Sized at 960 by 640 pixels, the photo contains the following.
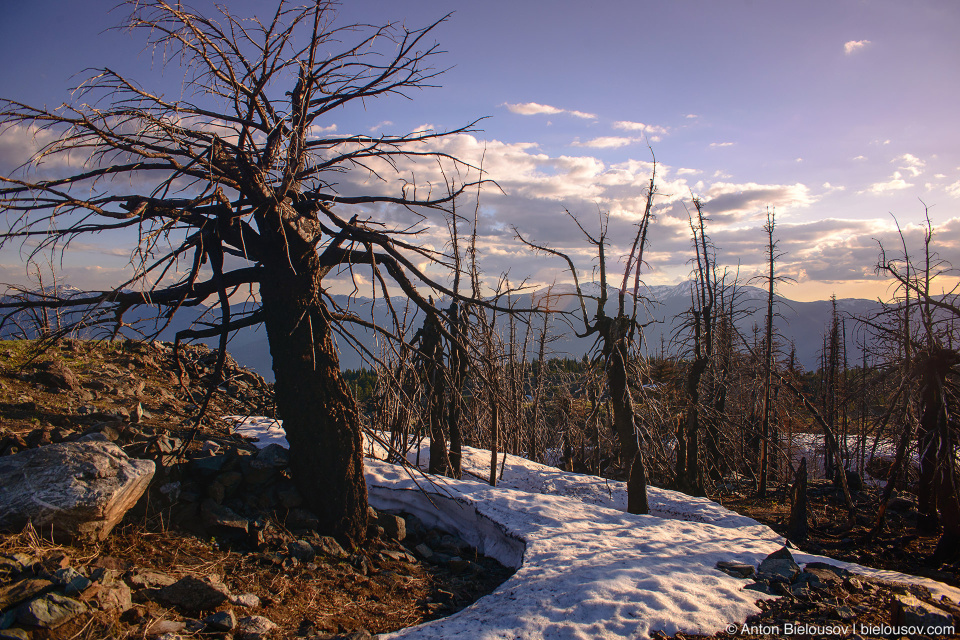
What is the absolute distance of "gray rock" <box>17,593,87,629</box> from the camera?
2.81 meters

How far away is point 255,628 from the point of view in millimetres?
3508

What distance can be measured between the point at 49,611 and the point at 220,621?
979 millimetres

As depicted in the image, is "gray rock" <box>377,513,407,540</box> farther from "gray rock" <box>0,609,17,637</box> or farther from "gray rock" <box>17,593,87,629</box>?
"gray rock" <box>0,609,17,637</box>

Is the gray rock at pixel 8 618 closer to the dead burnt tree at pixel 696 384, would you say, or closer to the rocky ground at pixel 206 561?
the rocky ground at pixel 206 561

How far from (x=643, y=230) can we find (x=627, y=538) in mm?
5799

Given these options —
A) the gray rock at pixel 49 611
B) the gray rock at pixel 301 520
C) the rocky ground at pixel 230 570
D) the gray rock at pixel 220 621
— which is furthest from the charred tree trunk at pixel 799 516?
the gray rock at pixel 49 611

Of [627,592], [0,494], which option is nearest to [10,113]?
[0,494]

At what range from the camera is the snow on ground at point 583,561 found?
13.5 feet

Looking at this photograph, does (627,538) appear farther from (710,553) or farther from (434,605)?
(434,605)

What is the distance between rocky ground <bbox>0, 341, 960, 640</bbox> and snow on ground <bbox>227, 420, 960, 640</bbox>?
30 cm

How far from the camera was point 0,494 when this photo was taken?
3.77 metres

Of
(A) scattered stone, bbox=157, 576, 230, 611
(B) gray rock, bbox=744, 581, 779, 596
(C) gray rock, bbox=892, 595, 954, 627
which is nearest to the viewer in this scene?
(A) scattered stone, bbox=157, 576, 230, 611

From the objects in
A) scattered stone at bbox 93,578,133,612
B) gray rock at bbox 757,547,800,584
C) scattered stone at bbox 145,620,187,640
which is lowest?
gray rock at bbox 757,547,800,584

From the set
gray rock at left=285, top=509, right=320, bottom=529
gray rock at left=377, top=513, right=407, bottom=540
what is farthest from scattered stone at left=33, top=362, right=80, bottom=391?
gray rock at left=377, top=513, right=407, bottom=540
